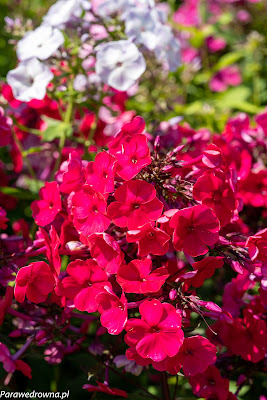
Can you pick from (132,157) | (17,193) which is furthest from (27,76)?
(132,157)

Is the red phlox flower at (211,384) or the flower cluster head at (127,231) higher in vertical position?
the flower cluster head at (127,231)

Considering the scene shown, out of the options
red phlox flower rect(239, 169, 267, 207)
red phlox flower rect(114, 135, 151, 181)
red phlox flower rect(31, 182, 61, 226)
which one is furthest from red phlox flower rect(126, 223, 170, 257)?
red phlox flower rect(239, 169, 267, 207)

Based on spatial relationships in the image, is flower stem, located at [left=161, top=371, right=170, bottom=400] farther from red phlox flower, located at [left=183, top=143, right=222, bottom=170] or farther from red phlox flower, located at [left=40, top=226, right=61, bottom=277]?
red phlox flower, located at [left=183, top=143, right=222, bottom=170]

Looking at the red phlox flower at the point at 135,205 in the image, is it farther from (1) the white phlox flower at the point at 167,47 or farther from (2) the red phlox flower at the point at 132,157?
(1) the white phlox flower at the point at 167,47

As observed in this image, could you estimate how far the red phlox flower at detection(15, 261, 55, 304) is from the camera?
926 millimetres

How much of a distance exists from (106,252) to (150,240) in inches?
3.5

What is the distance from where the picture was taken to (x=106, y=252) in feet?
2.99

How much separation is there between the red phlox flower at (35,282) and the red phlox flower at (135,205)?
18 cm

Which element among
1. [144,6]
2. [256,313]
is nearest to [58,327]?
[256,313]

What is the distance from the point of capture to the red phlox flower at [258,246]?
→ 90 centimetres

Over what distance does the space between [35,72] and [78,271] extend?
64 cm

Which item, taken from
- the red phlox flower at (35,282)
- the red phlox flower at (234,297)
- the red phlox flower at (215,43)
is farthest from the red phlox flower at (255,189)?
the red phlox flower at (215,43)

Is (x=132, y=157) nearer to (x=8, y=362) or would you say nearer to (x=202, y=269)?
(x=202, y=269)

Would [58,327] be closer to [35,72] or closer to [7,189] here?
[7,189]
